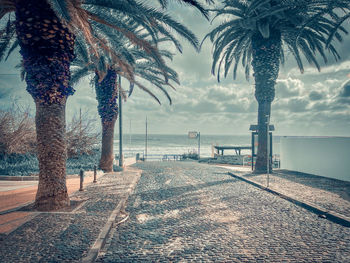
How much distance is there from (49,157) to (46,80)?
6.23 ft

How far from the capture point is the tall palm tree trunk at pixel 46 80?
571cm

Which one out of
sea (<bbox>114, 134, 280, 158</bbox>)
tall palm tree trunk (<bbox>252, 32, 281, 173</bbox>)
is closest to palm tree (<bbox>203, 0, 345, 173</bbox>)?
tall palm tree trunk (<bbox>252, 32, 281, 173</bbox>)

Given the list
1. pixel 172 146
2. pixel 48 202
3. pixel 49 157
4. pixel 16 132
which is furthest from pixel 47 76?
pixel 172 146

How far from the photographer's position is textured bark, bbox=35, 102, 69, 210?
5895 millimetres

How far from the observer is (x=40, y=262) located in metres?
3.25

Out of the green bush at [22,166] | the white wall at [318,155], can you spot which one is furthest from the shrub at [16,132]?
the white wall at [318,155]

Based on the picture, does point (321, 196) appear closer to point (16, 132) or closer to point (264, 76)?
point (264, 76)

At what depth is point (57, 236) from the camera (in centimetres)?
410

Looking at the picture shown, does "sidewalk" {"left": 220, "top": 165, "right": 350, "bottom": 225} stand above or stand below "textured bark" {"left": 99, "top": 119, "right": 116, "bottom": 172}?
below

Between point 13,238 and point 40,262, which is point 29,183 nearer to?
point 13,238

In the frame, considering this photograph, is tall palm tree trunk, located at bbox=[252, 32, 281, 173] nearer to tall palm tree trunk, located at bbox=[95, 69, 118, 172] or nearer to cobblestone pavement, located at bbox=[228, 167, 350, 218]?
→ cobblestone pavement, located at bbox=[228, 167, 350, 218]

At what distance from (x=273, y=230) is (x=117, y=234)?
3011mm

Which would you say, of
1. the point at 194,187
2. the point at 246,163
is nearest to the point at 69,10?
the point at 194,187

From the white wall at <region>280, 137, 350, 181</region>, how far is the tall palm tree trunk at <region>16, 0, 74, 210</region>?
37.6 feet
